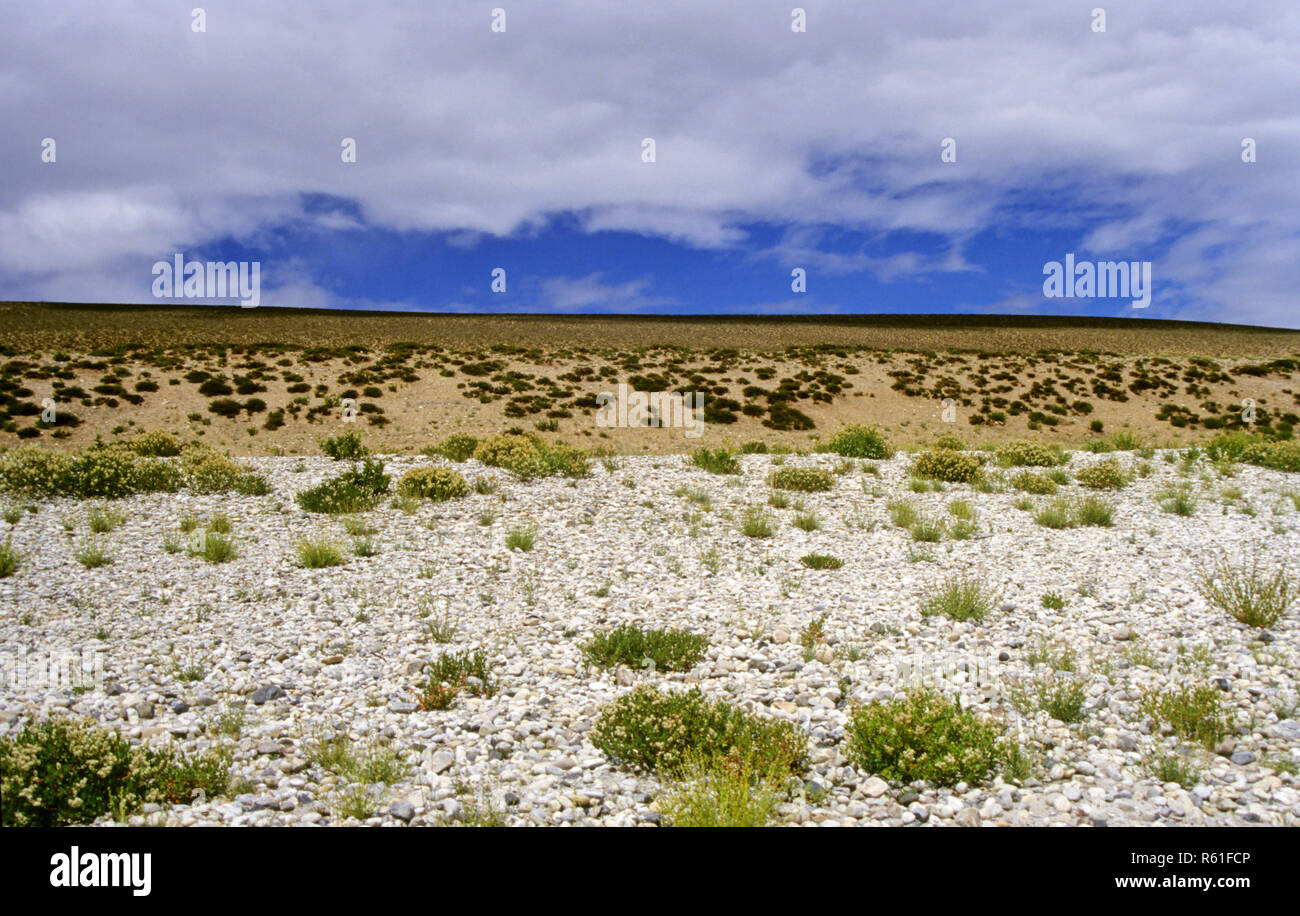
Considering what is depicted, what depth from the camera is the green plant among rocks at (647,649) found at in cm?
905

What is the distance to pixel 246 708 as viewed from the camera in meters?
7.88

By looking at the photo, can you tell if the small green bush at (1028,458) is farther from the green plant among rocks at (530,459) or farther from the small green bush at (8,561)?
the small green bush at (8,561)

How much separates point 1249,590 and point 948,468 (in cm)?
1048

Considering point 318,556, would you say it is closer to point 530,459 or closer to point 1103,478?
point 530,459

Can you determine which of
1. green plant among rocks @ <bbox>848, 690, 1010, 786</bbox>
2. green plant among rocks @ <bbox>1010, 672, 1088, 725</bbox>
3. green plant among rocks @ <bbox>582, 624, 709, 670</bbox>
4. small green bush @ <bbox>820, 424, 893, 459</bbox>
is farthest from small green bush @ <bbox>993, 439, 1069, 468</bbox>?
green plant among rocks @ <bbox>848, 690, 1010, 786</bbox>

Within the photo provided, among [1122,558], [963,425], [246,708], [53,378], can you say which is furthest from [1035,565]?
[53,378]

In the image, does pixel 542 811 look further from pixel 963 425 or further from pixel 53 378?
pixel 53 378

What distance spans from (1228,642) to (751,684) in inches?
239

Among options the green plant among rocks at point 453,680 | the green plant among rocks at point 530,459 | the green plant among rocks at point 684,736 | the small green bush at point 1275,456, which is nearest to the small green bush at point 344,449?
the green plant among rocks at point 530,459

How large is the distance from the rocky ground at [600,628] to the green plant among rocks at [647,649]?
256 millimetres

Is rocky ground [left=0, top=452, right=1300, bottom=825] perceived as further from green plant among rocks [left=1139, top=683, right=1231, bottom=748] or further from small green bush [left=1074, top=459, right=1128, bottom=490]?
small green bush [left=1074, top=459, right=1128, bottom=490]

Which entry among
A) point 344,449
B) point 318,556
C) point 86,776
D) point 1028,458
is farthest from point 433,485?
point 1028,458

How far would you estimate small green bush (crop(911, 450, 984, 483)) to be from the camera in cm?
2022

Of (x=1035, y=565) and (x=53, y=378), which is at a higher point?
(x=53, y=378)
